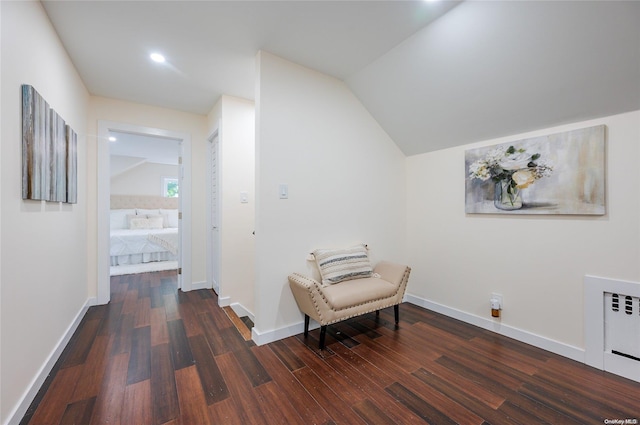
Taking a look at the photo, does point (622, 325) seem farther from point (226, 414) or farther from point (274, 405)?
point (226, 414)

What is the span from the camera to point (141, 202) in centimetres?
727

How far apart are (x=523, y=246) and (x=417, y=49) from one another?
1.88 metres

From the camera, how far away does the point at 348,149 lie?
282cm

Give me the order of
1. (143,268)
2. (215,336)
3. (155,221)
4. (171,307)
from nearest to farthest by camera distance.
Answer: (215,336), (171,307), (143,268), (155,221)

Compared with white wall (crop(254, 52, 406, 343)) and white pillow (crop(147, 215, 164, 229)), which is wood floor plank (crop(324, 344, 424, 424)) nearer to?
white wall (crop(254, 52, 406, 343))

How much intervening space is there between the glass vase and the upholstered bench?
103 cm

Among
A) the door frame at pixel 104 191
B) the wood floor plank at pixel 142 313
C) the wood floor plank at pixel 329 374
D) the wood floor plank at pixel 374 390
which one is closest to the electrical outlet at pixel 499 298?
the wood floor plank at pixel 374 390

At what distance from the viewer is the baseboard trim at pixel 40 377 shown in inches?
54.9

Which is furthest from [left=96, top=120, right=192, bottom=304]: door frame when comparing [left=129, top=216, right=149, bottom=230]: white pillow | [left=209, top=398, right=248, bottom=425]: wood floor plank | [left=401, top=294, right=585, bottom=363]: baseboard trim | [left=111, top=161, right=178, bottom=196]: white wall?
[left=111, top=161, right=178, bottom=196]: white wall

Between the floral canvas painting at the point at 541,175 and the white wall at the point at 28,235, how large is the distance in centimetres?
331

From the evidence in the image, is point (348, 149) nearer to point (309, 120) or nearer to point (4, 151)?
point (309, 120)

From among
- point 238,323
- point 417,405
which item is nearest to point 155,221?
point 238,323

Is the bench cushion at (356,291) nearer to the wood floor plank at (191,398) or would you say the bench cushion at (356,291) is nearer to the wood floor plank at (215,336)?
the wood floor plank at (215,336)

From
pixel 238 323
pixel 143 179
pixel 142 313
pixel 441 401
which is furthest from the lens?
pixel 143 179
